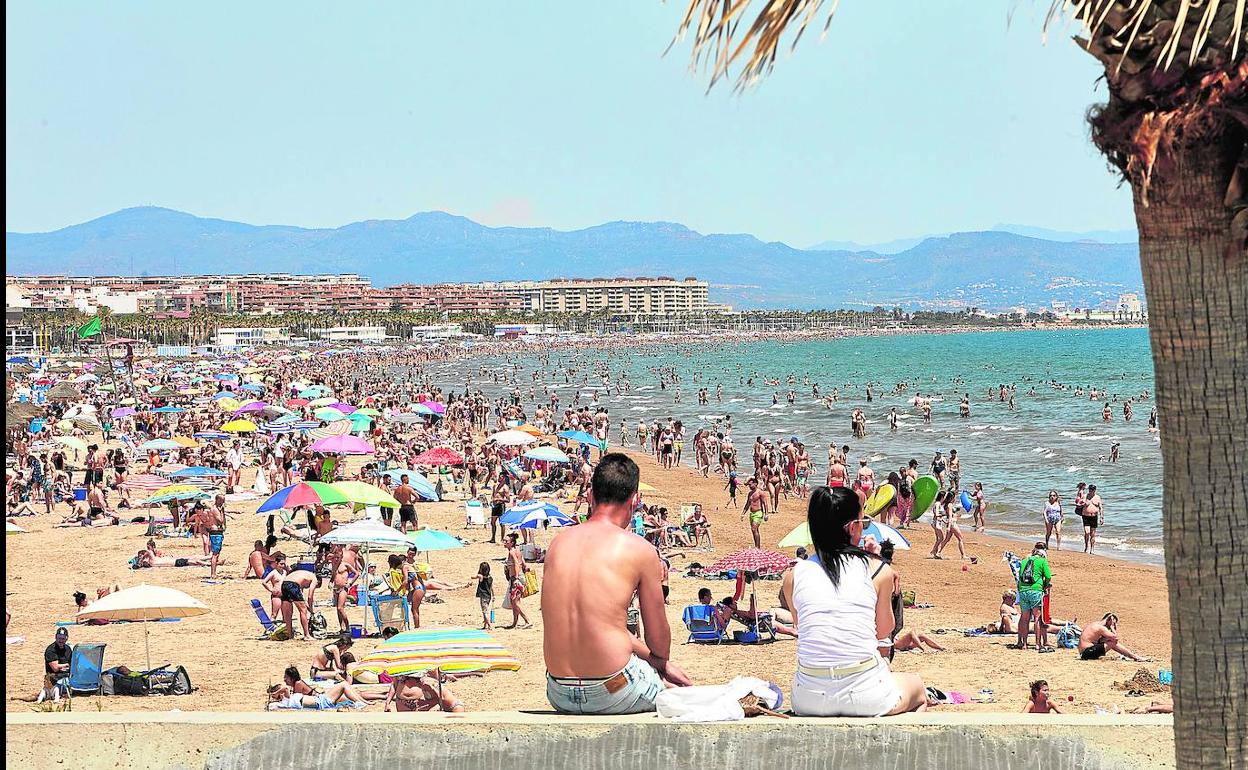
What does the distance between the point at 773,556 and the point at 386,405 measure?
34836 millimetres

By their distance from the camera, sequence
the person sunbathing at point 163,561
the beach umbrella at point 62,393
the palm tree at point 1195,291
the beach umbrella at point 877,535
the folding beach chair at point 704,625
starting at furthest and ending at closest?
the beach umbrella at point 62,393 < the person sunbathing at point 163,561 < the beach umbrella at point 877,535 < the folding beach chair at point 704,625 < the palm tree at point 1195,291

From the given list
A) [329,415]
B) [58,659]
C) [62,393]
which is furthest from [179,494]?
[62,393]

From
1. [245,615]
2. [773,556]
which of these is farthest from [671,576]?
[245,615]

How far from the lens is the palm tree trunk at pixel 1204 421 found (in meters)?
2.63

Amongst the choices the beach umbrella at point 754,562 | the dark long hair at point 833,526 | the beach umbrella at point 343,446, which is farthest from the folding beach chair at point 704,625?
the beach umbrella at point 343,446

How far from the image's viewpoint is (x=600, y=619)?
412 centimetres

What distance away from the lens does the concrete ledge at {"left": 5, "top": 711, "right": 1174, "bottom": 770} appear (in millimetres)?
3955

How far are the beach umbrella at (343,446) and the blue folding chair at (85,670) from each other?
560 inches

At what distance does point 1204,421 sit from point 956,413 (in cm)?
5373

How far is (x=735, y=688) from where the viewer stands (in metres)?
4.41

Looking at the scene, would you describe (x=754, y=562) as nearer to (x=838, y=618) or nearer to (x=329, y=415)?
(x=838, y=618)

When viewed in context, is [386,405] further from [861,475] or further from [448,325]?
[448,325]

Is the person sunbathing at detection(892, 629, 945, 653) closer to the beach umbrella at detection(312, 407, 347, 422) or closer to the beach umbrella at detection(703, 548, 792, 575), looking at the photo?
the beach umbrella at detection(703, 548, 792, 575)

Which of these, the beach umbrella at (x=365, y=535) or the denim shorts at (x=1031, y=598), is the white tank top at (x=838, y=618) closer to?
the denim shorts at (x=1031, y=598)
